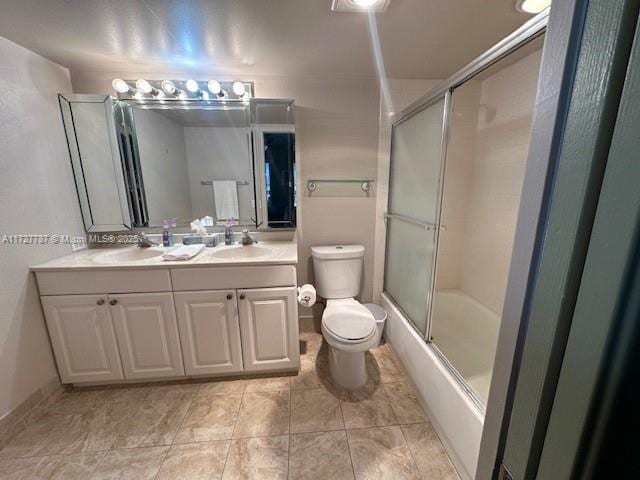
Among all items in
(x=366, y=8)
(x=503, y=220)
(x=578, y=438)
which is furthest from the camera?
(x=503, y=220)

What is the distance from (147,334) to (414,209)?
1.90 meters

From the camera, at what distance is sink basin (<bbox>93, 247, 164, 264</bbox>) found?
5.80 feet

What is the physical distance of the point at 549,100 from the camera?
0.35 metres

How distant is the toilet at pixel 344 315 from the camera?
62.9 inches

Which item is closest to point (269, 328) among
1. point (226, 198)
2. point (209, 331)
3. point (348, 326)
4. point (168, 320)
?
point (209, 331)

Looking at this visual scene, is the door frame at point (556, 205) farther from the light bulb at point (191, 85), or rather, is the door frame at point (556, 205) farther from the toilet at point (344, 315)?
the light bulb at point (191, 85)

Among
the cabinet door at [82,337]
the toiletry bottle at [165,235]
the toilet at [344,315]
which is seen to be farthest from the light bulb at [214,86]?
the cabinet door at [82,337]

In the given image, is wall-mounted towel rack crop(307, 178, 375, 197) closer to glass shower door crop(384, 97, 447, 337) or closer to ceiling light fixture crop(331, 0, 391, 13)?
Answer: glass shower door crop(384, 97, 447, 337)

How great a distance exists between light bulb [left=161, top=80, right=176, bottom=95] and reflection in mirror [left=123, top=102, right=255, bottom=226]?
0.10 meters

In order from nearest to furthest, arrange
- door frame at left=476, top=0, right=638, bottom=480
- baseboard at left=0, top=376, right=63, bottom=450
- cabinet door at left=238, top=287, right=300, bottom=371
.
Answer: door frame at left=476, top=0, right=638, bottom=480 < baseboard at left=0, top=376, right=63, bottom=450 < cabinet door at left=238, top=287, right=300, bottom=371

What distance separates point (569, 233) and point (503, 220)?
1910 mm

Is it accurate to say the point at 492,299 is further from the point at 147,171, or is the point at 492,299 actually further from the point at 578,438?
the point at 147,171

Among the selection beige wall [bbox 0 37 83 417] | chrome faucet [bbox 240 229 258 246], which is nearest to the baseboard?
beige wall [bbox 0 37 83 417]

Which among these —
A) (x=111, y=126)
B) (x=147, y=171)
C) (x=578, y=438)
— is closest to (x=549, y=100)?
(x=578, y=438)
